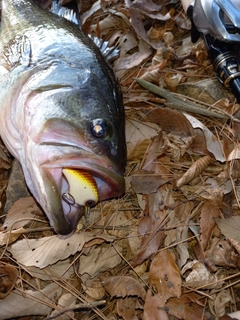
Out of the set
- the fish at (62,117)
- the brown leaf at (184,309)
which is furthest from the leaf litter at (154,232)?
the fish at (62,117)

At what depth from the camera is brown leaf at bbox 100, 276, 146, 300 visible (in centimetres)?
234

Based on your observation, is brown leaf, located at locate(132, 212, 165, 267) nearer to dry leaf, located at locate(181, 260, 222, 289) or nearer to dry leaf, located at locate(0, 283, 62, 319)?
dry leaf, located at locate(181, 260, 222, 289)

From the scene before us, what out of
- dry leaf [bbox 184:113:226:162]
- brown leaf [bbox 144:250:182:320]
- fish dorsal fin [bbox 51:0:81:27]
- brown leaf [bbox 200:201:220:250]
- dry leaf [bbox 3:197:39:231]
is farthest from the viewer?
fish dorsal fin [bbox 51:0:81:27]

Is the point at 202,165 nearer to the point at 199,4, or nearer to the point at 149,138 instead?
the point at 149,138

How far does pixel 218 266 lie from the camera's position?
7.88ft

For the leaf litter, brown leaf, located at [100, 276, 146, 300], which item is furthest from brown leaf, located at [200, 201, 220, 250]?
brown leaf, located at [100, 276, 146, 300]

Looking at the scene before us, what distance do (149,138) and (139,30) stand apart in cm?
112

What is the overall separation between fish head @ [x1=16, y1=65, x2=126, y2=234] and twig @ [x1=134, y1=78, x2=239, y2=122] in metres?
0.55

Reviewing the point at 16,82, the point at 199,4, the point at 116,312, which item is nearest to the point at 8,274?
the point at 116,312

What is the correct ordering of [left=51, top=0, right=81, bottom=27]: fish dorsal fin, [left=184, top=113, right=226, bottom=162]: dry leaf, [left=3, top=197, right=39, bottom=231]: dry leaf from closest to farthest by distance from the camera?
1. [left=3, top=197, right=39, bottom=231]: dry leaf
2. [left=184, top=113, right=226, bottom=162]: dry leaf
3. [left=51, top=0, right=81, bottom=27]: fish dorsal fin

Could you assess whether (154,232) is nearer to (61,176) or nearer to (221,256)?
(221,256)

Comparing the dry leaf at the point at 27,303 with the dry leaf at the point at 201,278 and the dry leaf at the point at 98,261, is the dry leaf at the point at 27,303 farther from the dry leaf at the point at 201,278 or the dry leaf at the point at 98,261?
the dry leaf at the point at 201,278

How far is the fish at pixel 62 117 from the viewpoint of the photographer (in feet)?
7.23

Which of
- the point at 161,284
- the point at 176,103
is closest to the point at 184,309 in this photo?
the point at 161,284
